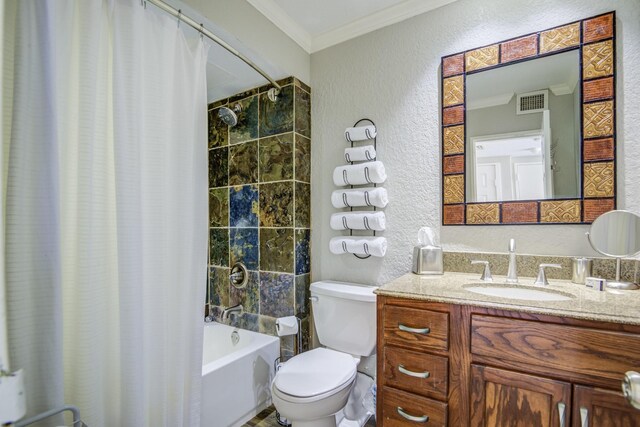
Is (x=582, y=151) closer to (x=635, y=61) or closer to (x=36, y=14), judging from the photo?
(x=635, y=61)

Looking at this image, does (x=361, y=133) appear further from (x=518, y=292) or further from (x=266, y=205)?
(x=518, y=292)

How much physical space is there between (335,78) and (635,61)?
4.76ft

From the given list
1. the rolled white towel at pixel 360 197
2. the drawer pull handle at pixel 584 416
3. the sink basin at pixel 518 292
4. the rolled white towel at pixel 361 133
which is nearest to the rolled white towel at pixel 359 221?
the rolled white towel at pixel 360 197

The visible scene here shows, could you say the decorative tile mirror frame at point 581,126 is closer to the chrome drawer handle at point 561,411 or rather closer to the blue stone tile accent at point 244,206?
the chrome drawer handle at point 561,411

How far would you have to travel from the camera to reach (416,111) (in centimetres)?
→ 167

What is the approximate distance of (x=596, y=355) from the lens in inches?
32.8

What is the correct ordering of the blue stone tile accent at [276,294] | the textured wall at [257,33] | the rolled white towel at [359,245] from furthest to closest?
1. the blue stone tile accent at [276,294]
2. the rolled white towel at [359,245]
3. the textured wall at [257,33]

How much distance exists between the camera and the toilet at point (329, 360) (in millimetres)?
1280

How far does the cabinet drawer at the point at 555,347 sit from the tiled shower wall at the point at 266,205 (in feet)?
3.79

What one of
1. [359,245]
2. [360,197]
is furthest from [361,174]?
[359,245]

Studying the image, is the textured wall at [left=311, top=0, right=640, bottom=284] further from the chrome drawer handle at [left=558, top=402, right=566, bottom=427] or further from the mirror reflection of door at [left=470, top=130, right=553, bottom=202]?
the chrome drawer handle at [left=558, top=402, right=566, bottom=427]

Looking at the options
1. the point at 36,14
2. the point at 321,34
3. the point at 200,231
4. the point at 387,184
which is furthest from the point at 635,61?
the point at 36,14

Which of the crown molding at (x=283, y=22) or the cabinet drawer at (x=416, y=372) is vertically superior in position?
the crown molding at (x=283, y=22)

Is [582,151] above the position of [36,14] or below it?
below
